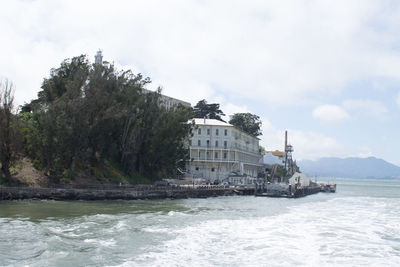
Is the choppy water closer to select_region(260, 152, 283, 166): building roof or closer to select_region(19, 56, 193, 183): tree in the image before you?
select_region(19, 56, 193, 183): tree

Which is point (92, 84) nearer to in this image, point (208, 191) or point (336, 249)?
point (208, 191)

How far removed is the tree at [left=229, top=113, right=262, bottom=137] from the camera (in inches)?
4114

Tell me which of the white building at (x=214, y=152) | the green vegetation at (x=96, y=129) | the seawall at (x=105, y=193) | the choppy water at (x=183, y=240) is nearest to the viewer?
the choppy water at (x=183, y=240)

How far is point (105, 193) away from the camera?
42.2 metres

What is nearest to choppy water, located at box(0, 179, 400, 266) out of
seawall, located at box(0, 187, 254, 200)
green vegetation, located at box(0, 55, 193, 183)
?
seawall, located at box(0, 187, 254, 200)

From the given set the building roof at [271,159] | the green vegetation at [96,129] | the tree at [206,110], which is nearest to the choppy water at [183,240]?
the green vegetation at [96,129]

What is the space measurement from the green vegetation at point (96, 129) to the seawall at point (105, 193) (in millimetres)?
3558

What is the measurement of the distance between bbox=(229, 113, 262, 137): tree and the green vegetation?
44931mm

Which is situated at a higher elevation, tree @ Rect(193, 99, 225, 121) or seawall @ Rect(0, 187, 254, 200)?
tree @ Rect(193, 99, 225, 121)

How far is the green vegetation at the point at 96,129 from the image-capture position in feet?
137

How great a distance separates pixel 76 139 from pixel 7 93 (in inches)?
319

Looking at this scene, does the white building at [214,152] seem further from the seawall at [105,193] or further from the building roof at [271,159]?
the building roof at [271,159]

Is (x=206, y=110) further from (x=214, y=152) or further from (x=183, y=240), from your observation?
(x=183, y=240)

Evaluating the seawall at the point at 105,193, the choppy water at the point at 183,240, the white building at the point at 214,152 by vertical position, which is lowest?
the choppy water at the point at 183,240
